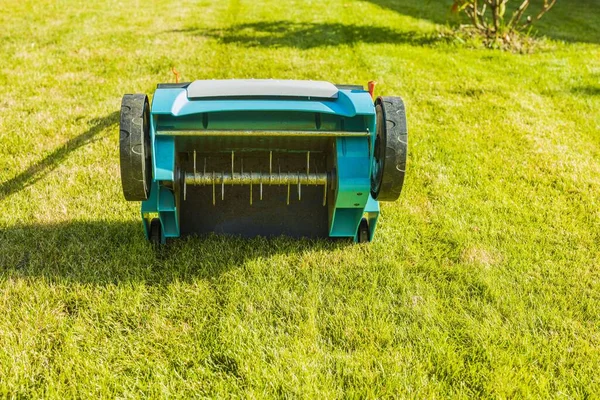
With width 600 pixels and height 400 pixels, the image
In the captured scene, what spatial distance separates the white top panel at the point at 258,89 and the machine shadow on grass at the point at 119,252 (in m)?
0.91

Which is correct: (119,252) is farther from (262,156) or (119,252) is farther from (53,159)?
(53,159)

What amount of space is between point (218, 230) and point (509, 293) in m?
1.76

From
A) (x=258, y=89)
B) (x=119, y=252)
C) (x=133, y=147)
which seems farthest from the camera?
(x=119, y=252)

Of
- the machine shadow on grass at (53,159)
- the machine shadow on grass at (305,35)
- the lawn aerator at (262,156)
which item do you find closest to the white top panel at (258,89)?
the lawn aerator at (262,156)

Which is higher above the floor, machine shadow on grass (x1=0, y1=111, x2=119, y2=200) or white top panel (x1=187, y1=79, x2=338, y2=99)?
white top panel (x1=187, y1=79, x2=338, y2=99)

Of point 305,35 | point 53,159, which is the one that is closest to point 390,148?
point 53,159

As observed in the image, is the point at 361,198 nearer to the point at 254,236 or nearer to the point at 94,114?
the point at 254,236

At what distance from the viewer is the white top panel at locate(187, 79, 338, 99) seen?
9.11 feet

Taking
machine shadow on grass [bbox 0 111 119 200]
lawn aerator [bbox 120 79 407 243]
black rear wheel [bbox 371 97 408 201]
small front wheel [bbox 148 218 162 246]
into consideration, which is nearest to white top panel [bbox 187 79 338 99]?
lawn aerator [bbox 120 79 407 243]

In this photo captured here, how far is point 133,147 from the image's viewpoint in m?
2.47

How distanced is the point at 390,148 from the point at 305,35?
622 cm

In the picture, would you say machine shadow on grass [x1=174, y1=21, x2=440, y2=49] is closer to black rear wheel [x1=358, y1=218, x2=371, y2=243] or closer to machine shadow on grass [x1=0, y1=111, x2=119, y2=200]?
machine shadow on grass [x1=0, y1=111, x2=119, y2=200]

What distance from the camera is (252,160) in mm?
3178

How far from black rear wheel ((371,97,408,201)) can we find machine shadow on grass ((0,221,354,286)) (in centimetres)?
65
